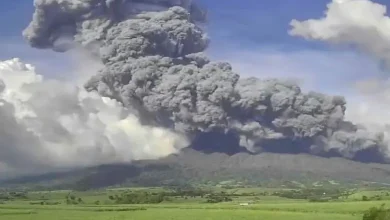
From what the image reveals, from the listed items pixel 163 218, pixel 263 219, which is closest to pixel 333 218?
pixel 263 219

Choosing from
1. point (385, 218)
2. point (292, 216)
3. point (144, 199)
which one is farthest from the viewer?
point (144, 199)

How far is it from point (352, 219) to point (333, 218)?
245cm

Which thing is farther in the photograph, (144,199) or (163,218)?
Result: (144,199)

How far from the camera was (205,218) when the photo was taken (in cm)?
6138

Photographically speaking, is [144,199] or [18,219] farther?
[144,199]

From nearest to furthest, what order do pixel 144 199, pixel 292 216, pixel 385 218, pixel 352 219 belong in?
pixel 385 218 < pixel 352 219 < pixel 292 216 < pixel 144 199

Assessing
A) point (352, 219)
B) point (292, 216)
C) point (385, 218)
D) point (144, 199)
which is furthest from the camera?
point (144, 199)

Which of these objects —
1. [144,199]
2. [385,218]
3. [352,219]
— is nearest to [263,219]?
[352,219]

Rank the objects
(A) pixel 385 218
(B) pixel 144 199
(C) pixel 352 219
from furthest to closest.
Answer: (B) pixel 144 199, (C) pixel 352 219, (A) pixel 385 218

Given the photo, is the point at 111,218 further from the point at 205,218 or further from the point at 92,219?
the point at 205,218

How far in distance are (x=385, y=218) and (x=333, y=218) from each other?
9149 mm

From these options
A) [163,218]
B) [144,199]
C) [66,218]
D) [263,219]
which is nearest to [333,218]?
[263,219]

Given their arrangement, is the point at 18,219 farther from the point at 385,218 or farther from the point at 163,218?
the point at 385,218

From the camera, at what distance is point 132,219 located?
61719 mm
